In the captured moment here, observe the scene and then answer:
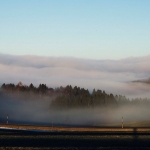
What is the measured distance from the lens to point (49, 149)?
126 feet

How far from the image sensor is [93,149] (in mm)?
38469

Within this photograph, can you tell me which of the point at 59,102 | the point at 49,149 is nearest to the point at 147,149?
the point at 49,149

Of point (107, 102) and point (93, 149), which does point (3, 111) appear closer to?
point (107, 102)

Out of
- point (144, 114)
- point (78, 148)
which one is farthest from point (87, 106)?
point (78, 148)

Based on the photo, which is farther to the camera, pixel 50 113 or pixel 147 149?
pixel 50 113

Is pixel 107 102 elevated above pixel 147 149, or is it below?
above

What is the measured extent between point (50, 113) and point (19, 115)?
15.8 m

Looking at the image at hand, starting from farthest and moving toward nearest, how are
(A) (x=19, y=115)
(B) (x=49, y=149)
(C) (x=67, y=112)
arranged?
(A) (x=19, y=115), (C) (x=67, y=112), (B) (x=49, y=149)

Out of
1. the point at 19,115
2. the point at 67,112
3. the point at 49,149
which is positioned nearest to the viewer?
the point at 49,149

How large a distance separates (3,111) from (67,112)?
36.0m

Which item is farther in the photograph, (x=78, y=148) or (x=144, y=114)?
(x=144, y=114)

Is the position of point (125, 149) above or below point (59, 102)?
below

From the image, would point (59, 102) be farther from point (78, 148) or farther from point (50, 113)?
point (78, 148)

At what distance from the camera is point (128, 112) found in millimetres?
187625
